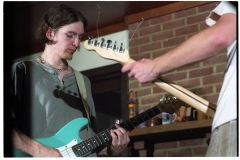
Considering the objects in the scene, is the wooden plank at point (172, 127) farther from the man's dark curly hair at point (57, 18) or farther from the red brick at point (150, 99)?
the man's dark curly hair at point (57, 18)

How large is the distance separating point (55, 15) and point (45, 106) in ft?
1.20

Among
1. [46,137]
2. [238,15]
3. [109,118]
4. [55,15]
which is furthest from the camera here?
[109,118]

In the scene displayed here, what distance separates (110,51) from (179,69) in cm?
69

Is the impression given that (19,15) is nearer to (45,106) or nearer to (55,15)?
(55,15)

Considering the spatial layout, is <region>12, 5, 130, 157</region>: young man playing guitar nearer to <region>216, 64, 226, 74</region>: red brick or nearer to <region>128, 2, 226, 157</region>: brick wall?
<region>128, 2, 226, 157</region>: brick wall

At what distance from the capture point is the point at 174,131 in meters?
2.31

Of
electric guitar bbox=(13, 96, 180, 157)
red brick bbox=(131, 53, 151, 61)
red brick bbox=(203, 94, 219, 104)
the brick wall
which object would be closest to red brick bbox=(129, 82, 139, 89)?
the brick wall

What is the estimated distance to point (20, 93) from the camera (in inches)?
77.2

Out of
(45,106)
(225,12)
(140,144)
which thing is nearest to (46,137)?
(45,106)

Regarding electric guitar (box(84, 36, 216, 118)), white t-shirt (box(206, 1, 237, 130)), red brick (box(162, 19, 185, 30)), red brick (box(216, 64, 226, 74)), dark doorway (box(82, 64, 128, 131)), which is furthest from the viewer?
red brick (box(162, 19, 185, 30))

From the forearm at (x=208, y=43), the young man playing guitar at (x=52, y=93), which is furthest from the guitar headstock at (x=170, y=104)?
the forearm at (x=208, y=43)

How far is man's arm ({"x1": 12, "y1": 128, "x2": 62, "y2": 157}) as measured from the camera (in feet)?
6.18

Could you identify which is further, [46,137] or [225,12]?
[46,137]

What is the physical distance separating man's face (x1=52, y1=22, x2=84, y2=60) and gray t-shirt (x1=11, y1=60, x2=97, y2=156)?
3.2 inches
